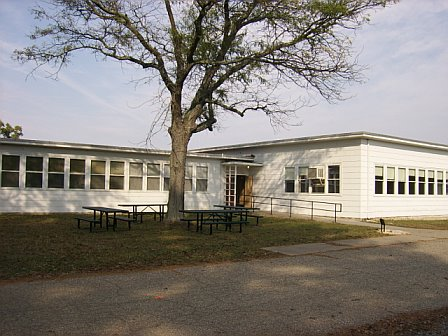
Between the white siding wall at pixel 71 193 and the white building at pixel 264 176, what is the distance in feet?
0.14

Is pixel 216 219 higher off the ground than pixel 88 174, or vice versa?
pixel 88 174

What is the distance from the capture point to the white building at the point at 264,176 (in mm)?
20344

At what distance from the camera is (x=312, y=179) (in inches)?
926

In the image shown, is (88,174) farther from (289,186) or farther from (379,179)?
(379,179)

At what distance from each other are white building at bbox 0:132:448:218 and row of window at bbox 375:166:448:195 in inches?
2.0

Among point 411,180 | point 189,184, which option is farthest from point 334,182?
point 189,184

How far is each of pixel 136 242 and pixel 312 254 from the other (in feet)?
14.8

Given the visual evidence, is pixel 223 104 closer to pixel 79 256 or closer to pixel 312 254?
pixel 312 254

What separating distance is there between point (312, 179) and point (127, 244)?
45.2ft

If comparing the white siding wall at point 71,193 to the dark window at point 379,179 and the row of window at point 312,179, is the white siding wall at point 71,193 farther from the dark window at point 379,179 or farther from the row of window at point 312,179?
the dark window at point 379,179

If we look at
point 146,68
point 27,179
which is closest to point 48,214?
point 27,179

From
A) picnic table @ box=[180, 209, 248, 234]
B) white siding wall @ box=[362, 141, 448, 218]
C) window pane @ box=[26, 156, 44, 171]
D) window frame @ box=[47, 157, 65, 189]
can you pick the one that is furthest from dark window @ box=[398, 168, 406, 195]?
window pane @ box=[26, 156, 44, 171]

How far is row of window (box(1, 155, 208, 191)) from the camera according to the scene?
1986cm

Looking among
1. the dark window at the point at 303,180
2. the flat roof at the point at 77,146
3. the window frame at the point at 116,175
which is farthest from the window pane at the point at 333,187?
the window frame at the point at 116,175
